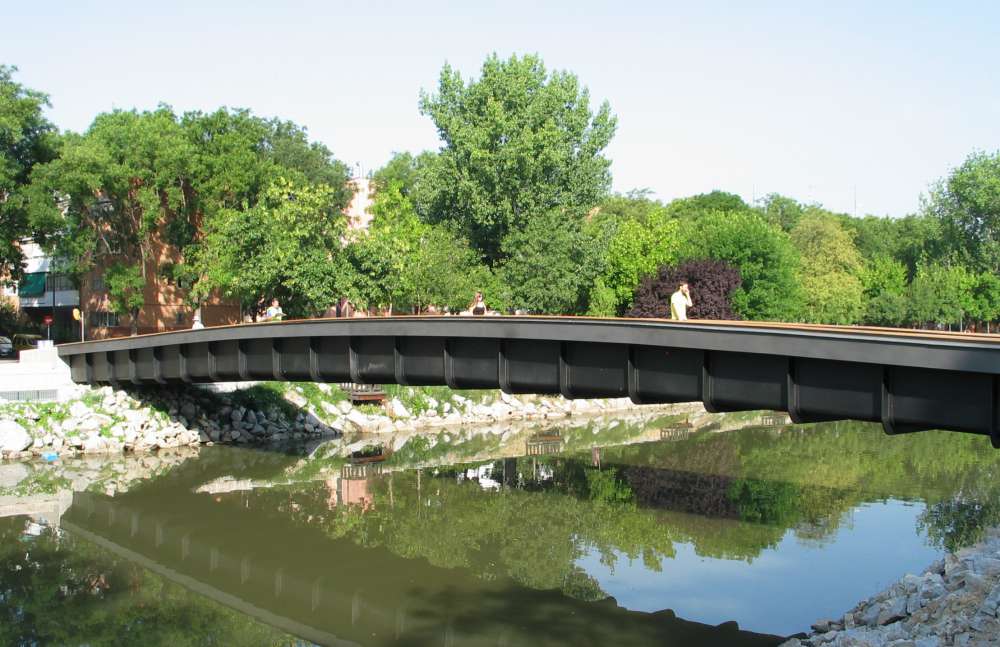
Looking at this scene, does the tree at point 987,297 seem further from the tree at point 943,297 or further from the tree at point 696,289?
the tree at point 696,289

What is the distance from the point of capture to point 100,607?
722 inches

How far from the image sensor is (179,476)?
3133cm

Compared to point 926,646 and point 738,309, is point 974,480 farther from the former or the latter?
point 738,309

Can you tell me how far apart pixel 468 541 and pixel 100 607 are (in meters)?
8.28

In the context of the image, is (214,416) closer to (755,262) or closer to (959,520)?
(959,520)

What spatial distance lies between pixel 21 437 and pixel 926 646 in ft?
104

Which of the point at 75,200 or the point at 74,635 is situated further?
the point at 75,200

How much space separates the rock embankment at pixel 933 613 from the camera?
12547 mm

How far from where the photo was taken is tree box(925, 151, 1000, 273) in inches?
3484

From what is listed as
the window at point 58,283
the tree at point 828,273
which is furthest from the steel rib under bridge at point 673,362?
the tree at point 828,273

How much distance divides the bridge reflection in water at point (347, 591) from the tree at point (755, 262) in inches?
1843

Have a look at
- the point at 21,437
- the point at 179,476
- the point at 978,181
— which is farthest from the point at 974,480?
the point at 978,181

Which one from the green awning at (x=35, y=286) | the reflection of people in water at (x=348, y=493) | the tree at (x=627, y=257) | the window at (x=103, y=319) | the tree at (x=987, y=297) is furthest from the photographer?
Result: the tree at (x=987, y=297)

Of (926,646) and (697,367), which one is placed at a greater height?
(697,367)
